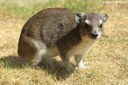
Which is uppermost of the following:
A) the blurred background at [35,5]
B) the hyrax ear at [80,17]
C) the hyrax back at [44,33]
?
the hyrax ear at [80,17]

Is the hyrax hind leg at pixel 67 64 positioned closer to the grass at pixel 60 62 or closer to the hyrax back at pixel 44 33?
the grass at pixel 60 62

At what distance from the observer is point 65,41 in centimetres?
852

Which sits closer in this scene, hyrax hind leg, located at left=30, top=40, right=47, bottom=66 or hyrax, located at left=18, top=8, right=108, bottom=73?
hyrax, located at left=18, top=8, right=108, bottom=73

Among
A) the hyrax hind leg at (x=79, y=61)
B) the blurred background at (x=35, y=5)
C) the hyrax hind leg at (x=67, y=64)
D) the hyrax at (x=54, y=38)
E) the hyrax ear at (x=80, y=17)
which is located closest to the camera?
the hyrax ear at (x=80, y=17)

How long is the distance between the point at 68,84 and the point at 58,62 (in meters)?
1.11

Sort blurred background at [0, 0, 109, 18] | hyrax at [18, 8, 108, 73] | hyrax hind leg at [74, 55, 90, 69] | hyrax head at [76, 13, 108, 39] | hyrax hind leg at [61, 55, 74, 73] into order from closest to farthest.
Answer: hyrax head at [76, 13, 108, 39]
hyrax at [18, 8, 108, 73]
hyrax hind leg at [61, 55, 74, 73]
hyrax hind leg at [74, 55, 90, 69]
blurred background at [0, 0, 109, 18]

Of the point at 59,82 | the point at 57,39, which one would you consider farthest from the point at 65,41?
the point at 59,82

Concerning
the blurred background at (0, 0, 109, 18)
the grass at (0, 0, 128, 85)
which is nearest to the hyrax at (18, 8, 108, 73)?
the grass at (0, 0, 128, 85)

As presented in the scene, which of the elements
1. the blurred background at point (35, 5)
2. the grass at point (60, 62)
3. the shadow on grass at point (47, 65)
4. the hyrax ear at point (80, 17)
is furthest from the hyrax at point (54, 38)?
the blurred background at point (35, 5)

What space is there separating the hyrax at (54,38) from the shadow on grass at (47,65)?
0.61 ft

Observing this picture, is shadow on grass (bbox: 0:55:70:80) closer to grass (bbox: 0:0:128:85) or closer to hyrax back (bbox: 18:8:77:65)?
grass (bbox: 0:0:128:85)

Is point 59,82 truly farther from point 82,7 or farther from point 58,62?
point 82,7

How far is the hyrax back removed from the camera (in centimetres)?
860

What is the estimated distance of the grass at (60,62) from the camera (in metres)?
8.27
